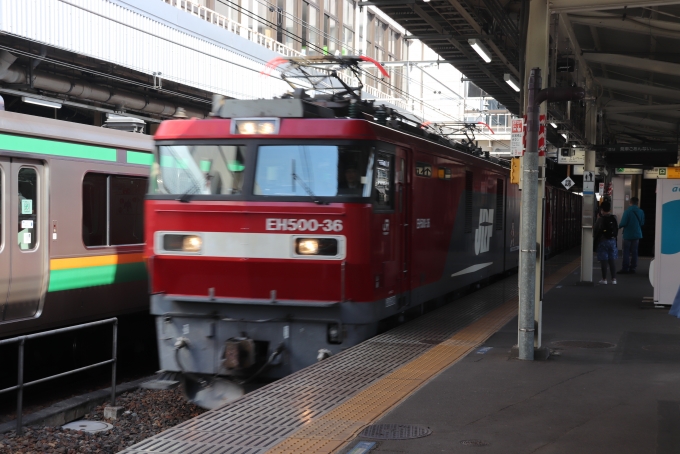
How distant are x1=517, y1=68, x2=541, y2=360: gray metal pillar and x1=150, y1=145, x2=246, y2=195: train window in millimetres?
2882

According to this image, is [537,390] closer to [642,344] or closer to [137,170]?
[642,344]

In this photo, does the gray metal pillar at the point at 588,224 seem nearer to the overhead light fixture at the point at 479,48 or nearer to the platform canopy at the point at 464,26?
the platform canopy at the point at 464,26

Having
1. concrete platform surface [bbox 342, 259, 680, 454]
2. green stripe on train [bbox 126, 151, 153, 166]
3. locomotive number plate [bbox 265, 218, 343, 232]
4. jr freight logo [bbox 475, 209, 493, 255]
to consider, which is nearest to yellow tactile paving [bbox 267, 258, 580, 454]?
concrete platform surface [bbox 342, 259, 680, 454]

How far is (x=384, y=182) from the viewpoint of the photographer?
875 centimetres

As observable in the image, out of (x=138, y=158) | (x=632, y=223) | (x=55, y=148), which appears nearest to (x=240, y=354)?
(x=55, y=148)

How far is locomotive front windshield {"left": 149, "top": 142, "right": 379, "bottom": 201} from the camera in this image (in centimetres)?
827

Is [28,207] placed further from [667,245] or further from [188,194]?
[667,245]

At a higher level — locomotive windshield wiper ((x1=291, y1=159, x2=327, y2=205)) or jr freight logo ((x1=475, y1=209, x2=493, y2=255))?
locomotive windshield wiper ((x1=291, y1=159, x2=327, y2=205))

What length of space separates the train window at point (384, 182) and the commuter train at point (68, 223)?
149 inches

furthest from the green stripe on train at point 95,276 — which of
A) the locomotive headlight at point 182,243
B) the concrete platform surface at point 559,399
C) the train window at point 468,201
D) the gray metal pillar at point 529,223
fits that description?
the gray metal pillar at point 529,223

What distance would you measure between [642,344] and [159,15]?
1191 cm

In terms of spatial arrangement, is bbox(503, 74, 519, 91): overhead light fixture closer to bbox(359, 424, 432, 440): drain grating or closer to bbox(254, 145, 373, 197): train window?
bbox(254, 145, 373, 197): train window

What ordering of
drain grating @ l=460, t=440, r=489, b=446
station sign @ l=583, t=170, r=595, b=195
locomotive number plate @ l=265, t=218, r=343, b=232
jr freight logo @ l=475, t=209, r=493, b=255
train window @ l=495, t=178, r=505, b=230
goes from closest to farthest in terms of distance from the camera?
drain grating @ l=460, t=440, r=489, b=446, locomotive number plate @ l=265, t=218, r=343, b=232, jr freight logo @ l=475, t=209, r=493, b=255, train window @ l=495, t=178, r=505, b=230, station sign @ l=583, t=170, r=595, b=195

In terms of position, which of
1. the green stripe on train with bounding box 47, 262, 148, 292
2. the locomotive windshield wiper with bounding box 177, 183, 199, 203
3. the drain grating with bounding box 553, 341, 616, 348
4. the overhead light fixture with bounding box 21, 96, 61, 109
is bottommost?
the drain grating with bounding box 553, 341, 616, 348
